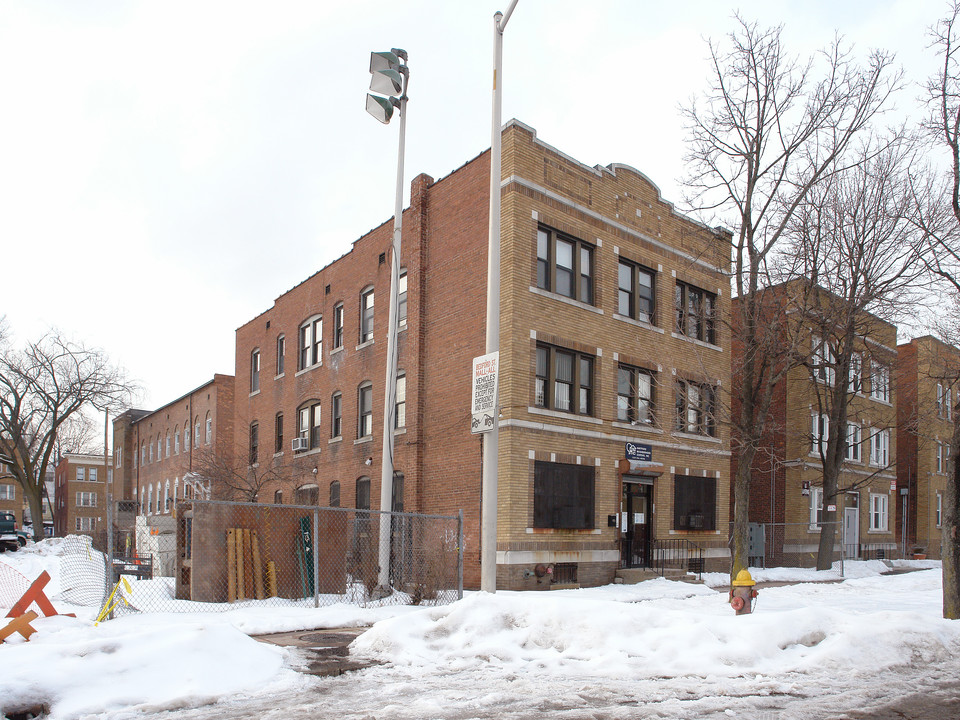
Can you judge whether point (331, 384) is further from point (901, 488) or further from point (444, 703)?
point (901, 488)

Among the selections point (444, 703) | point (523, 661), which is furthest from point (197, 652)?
point (523, 661)

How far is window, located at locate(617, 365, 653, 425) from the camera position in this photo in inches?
942

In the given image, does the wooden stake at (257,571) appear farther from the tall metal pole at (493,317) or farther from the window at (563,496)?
the window at (563,496)

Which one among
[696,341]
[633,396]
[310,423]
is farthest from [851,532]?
[310,423]

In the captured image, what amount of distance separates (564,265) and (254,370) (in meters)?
17.9

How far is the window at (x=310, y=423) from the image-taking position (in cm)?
2988

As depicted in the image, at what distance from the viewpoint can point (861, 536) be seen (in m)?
35.1

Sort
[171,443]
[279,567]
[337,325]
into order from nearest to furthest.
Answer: [279,567] < [337,325] < [171,443]

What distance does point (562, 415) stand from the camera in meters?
21.9

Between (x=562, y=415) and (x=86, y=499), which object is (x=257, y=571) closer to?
(x=562, y=415)

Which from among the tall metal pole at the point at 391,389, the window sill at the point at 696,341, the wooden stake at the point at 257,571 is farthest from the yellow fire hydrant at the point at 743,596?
the window sill at the point at 696,341

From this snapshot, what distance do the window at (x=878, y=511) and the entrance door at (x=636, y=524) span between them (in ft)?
54.9

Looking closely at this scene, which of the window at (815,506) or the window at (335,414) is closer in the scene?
the window at (335,414)

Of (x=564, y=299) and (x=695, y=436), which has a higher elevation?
(x=564, y=299)
